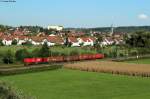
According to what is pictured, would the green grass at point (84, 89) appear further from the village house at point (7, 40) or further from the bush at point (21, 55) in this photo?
the village house at point (7, 40)

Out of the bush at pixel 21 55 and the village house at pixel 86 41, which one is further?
the village house at pixel 86 41

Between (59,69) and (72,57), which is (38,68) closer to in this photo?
(59,69)

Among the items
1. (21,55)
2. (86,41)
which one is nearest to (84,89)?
(21,55)

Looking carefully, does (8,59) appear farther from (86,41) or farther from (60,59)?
(86,41)

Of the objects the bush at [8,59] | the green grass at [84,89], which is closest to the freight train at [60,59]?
the bush at [8,59]

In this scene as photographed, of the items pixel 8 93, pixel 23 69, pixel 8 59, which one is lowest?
pixel 23 69

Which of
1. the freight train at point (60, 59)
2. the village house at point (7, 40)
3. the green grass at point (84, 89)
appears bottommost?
the green grass at point (84, 89)

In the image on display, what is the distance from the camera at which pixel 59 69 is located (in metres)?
73.7

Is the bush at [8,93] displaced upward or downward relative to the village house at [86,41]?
upward

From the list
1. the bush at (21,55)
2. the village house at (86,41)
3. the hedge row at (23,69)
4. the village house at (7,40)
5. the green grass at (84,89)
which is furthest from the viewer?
the village house at (86,41)

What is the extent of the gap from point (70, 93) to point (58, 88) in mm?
4745

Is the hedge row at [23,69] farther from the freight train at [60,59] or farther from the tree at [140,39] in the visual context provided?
the tree at [140,39]

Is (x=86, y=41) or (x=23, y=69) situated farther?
(x=86, y=41)

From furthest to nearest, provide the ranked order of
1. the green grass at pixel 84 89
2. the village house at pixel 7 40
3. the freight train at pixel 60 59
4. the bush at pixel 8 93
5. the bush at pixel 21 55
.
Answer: the village house at pixel 7 40
the bush at pixel 21 55
the freight train at pixel 60 59
the green grass at pixel 84 89
the bush at pixel 8 93
